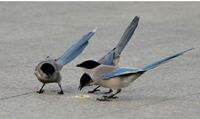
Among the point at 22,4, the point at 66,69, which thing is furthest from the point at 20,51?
the point at 22,4

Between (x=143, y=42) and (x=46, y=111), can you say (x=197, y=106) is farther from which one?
(x=143, y=42)

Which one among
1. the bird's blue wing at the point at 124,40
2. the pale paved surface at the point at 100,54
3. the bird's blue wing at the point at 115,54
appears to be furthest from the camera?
the bird's blue wing at the point at 124,40

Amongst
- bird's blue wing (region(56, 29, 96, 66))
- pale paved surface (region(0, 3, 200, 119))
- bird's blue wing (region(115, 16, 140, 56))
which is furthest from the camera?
bird's blue wing (region(56, 29, 96, 66))

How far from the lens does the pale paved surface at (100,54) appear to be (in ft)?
24.3

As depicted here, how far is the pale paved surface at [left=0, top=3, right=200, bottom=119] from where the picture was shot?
7.40m

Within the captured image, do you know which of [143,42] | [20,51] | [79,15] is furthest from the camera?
[79,15]

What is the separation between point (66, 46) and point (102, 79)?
4.13 m

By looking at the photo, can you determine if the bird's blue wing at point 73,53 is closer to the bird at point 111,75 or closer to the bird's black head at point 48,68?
the bird's black head at point 48,68

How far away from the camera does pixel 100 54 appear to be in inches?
428

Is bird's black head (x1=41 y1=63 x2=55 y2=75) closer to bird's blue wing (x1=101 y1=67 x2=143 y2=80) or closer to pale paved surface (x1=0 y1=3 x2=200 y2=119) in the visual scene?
pale paved surface (x1=0 y1=3 x2=200 y2=119)

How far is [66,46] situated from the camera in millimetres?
11609

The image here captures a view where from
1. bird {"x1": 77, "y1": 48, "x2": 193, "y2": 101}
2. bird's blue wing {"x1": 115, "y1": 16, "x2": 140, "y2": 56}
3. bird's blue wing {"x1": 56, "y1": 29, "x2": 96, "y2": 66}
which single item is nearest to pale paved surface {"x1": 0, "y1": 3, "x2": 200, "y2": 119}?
bird {"x1": 77, "y1": 48, "x2": 193, "y2": 101}

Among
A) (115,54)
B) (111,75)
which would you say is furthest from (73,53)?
(111,75)

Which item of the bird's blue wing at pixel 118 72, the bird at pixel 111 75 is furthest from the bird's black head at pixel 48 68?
the bird's blue wing at pixel 118 72
